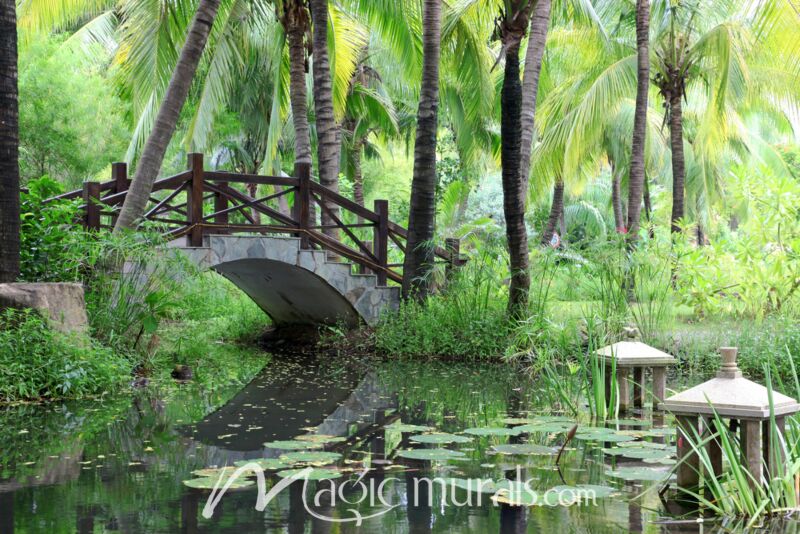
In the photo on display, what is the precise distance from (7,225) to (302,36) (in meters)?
8.59

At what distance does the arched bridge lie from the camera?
45.5ft

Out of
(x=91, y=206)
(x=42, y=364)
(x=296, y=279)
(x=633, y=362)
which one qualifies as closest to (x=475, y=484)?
(x=633, y=362)

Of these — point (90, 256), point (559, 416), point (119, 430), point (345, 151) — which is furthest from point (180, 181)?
point (345, 151)

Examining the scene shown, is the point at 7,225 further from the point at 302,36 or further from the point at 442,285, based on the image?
the point at 302,36

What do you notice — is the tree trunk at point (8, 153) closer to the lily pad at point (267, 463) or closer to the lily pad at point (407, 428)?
the lily pad at point (407, 428)

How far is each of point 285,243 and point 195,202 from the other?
5.90 feet

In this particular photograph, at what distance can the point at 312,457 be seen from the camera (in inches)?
262

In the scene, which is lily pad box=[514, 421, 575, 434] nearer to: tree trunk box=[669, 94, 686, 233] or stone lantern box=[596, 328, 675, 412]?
stone lantern box=[596, 328, 675, 412]

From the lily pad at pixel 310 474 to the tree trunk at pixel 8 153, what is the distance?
219 inches

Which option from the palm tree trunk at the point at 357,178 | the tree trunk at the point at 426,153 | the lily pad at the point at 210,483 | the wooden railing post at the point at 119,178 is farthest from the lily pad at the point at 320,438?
the palm tree trunk at the point at 357,178

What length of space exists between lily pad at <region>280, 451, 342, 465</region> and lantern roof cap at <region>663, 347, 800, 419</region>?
239 cm

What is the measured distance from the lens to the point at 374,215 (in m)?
16.3

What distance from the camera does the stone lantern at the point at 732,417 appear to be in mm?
5328

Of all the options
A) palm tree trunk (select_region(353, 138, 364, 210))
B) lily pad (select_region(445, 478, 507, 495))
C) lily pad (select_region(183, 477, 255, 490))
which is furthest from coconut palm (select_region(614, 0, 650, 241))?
lily pad (select_region(183, 477, 255, 490))
